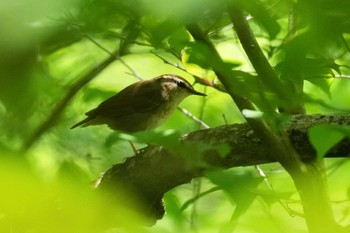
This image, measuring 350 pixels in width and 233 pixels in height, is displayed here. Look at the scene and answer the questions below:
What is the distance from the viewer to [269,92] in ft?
4.35

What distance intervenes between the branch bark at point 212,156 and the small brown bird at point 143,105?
4.47 feet

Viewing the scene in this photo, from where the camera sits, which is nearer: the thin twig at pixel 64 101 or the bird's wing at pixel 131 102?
the thin twig at pixel 64 101

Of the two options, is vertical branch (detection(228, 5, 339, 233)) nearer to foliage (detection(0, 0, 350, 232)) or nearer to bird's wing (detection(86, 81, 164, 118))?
foliage (detection(0, 0, 350, 232))

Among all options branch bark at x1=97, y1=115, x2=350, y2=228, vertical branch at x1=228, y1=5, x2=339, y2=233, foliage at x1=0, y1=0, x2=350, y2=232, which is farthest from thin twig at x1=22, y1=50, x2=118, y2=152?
vertical branch at x1=228, y1=5, x2=339, y2=233

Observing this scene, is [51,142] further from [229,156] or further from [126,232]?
[126,232]

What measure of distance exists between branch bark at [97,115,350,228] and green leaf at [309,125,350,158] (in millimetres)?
944

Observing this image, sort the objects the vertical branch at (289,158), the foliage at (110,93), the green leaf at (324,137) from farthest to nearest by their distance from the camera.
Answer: the vertical branch at (289,158) < the green leaf at (324,137) < the foliage at (110,93)

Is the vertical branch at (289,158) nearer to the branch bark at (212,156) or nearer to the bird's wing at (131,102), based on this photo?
the branch bark at (212,156)

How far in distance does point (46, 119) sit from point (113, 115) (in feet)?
5.55

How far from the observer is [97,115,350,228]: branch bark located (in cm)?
213

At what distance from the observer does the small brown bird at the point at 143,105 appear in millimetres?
3812

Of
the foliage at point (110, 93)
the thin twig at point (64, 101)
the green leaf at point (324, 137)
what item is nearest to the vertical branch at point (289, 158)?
the foliage at point (110, 93)

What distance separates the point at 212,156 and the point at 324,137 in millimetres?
1043

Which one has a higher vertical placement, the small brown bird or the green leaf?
the green leaf
